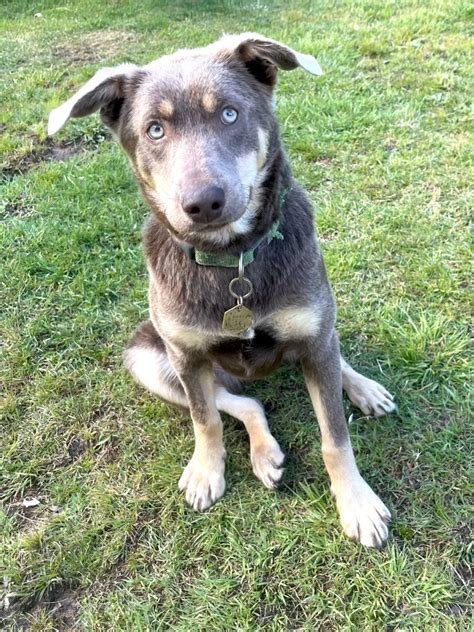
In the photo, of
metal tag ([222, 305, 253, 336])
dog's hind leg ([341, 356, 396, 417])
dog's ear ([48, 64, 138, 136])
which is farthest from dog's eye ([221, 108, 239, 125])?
dog's hind leg ([341, 356, 396, 417])

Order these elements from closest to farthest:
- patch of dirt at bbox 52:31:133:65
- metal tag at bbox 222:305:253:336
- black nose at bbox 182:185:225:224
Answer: black nose at bbox 182:185:225:224
metal tag at bbox 222:305:253:336
patch of dirt at bbox 52:31:133:65

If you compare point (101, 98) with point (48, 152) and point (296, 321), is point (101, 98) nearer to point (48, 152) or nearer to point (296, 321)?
point (296, 321)

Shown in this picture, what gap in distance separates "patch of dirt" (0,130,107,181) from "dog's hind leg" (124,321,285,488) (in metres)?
3.01

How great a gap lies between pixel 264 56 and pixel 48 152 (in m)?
4.02

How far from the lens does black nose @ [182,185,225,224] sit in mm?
1969

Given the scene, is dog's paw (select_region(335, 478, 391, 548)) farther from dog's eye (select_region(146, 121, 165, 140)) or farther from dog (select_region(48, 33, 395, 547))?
dog's eye (select_region(146, 121, 165, 140))

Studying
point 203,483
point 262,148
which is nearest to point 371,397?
point 203,483

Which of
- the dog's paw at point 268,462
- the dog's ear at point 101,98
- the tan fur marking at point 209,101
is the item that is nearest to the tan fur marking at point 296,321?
the dog's paw at point 268,462

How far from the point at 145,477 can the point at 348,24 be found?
6.48 m

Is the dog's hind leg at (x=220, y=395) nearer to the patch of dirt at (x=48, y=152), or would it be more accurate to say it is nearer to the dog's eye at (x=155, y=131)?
the dog's eye at (x=155, y=131)

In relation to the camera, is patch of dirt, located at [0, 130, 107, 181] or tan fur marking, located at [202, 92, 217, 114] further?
patch of dirt, located at [0, 130, 107, 181]

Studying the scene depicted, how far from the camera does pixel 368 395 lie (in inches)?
119

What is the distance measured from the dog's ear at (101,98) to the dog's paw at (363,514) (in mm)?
1944

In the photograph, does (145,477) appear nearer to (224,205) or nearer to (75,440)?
(75,440)
